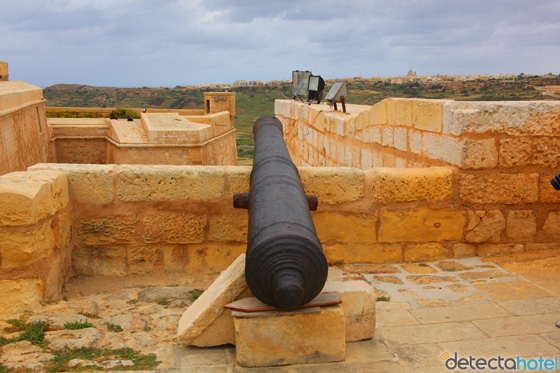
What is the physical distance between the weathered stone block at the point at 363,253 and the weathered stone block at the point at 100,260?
1600 millimetres

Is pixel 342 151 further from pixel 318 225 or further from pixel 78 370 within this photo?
pixel 78 370

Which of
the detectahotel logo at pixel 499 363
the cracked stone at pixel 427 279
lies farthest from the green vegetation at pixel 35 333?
the cracked stone at pixel 427 279

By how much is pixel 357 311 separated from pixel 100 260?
2080 mm

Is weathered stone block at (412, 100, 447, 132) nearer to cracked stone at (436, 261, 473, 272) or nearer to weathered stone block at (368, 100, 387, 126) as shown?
weathered stone block at (368, 100, 387, 126)

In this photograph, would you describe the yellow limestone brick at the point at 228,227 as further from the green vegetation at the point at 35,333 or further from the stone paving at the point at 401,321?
the green vegetation at the point at 35,333

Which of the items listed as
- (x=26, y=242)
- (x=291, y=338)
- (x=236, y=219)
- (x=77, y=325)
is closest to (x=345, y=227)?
(x=236, y=219)

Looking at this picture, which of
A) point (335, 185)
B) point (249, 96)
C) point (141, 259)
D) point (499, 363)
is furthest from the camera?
point (249, 96)

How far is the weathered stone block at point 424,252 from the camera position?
4.05 m

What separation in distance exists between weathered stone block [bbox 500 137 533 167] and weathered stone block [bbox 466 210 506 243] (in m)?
0.44

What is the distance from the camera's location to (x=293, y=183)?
9.46 feet

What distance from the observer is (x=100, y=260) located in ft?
12.1

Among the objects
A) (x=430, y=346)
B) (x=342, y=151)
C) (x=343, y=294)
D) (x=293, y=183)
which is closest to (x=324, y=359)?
(x=343, y=294)

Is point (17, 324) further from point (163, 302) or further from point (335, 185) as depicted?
point (335, 185)

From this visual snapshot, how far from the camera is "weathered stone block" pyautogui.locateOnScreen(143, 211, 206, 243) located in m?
3.71
